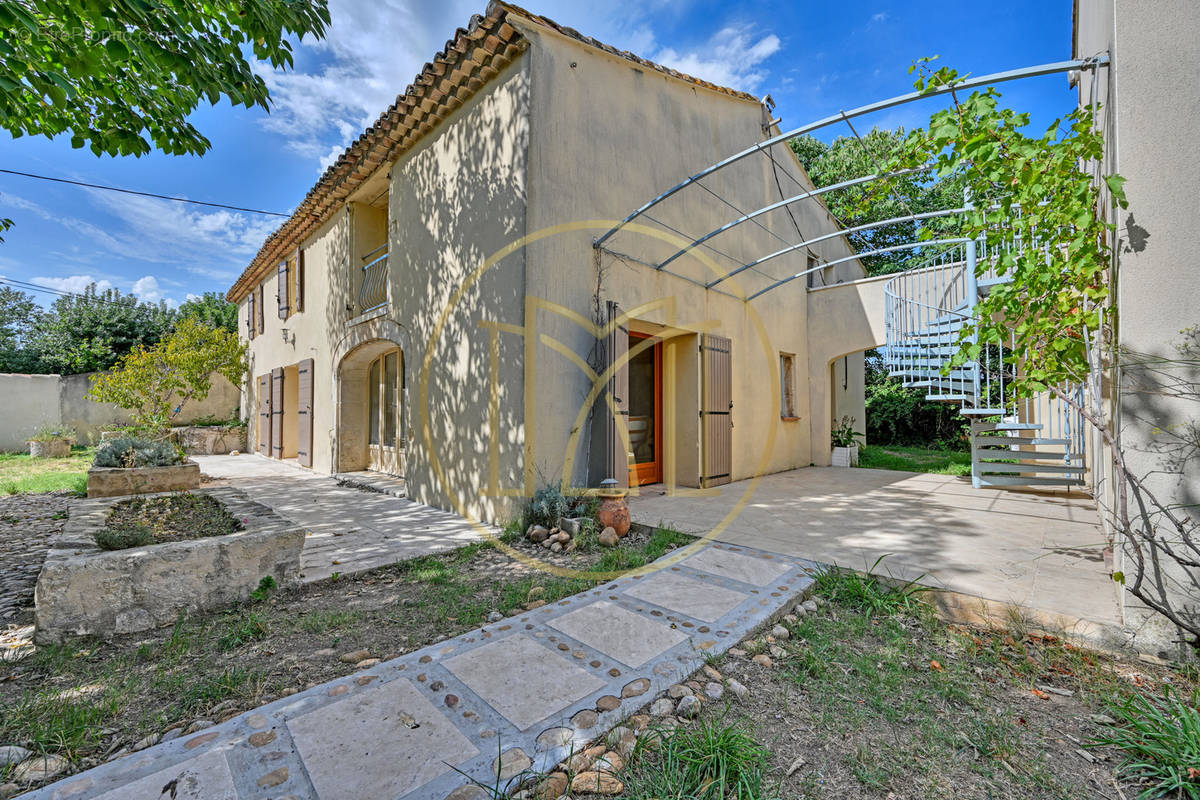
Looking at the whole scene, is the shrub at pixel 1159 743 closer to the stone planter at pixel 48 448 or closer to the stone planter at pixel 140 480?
the stone planter at pixel 140 480

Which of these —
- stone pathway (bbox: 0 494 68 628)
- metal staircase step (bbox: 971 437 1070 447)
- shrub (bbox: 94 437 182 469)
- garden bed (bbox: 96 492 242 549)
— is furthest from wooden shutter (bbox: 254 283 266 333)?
metal staircase step (bbox: 971 437 1070 447)

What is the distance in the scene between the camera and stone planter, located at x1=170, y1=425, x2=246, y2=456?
448 inches

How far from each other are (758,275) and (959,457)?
6.84 metres

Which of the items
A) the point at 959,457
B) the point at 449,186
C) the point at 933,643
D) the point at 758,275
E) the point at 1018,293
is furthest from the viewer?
the point at 959,457

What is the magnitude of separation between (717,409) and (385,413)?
514 centimetres

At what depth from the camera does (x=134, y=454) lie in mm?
5785

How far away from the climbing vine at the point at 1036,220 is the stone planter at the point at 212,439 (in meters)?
14.3

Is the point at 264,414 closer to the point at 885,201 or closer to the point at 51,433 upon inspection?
the point at 51,433

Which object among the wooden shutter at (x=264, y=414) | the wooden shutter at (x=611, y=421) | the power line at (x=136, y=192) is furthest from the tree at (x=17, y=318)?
the wooden shutter at (x=611, y=421)

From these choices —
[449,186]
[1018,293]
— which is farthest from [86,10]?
[1018,293]

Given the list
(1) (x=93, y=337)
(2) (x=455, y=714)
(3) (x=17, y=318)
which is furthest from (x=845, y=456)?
(3) (x=17, y=318)

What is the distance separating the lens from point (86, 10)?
2.39 metres

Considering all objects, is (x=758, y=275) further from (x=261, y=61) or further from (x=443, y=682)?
(x=443, y=682)

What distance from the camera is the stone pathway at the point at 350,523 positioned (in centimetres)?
353
